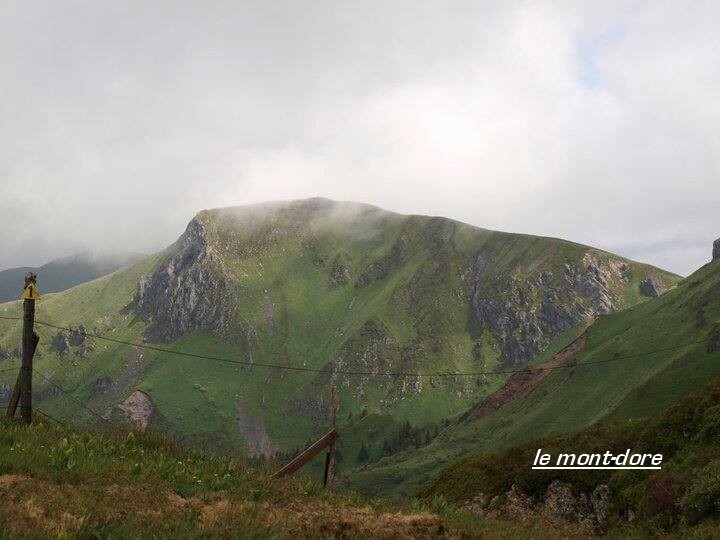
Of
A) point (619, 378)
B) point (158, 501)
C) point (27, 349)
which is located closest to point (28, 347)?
point (27, 349)

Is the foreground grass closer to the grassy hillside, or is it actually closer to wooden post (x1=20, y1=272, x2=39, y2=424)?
wooden post (x1=20, y1=272, x2=39, y2=424)

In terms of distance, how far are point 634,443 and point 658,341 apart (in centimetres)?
9680

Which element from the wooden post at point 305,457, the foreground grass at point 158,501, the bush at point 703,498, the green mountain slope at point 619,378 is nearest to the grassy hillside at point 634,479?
the bush at point 703,498

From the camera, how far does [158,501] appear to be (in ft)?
47.5

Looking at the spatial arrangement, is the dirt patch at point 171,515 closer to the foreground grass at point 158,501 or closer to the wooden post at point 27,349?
the foreground grass at point 158,501

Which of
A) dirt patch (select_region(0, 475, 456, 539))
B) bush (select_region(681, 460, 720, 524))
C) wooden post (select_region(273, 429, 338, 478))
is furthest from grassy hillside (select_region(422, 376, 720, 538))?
dirt patch (select_region(0, 475, 456, 539))

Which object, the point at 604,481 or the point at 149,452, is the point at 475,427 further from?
the point at 149,452

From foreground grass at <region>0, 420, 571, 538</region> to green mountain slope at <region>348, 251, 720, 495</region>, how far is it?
62752 millimetres

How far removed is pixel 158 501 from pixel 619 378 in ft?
394

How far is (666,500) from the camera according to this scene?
95.9 feet

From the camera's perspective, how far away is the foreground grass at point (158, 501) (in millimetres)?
11195

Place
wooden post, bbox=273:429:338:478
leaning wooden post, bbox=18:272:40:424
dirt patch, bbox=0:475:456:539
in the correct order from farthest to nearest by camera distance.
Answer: leaning wooden post, bbox=18:272:40:424, wooden post, bbox=273:429:338:478, dirt patch, bbox=0:475:456:539

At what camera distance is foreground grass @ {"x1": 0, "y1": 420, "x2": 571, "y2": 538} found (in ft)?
36.7

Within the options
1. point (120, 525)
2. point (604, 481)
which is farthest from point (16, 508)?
point (604, 481)
